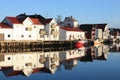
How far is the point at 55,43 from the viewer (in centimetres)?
7575

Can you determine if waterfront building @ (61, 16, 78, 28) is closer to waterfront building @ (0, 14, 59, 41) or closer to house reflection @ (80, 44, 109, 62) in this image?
waterfront building @ (0, 14, 59, 41)

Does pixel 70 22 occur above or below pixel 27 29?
above

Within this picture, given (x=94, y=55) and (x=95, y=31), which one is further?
(x=95, y=31)

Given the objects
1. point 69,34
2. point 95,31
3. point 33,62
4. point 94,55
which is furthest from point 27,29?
point 95,31

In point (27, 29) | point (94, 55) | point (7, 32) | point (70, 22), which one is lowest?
point (94, 55)

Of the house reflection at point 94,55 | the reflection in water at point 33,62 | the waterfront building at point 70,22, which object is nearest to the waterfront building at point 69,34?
the waterfront building at point 70,22

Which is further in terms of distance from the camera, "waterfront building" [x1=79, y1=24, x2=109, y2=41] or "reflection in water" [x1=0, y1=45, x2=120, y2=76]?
Result: "waterfront building" [x1=79, y1=24, x2=109, y2=41]

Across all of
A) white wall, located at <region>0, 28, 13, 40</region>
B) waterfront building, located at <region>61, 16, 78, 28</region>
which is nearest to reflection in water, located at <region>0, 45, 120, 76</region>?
white wall, located at <region>0, 28, 13, 40</region>

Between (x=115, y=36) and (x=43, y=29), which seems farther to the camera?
(x=115, y=36)

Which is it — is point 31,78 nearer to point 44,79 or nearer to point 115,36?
point 44,79

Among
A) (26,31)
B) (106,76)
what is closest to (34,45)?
(26,31)

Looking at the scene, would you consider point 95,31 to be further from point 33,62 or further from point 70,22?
point 33,62

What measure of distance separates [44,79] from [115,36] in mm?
121676

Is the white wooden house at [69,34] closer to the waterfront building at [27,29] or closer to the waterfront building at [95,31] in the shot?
the waterfront building at [27,29]
